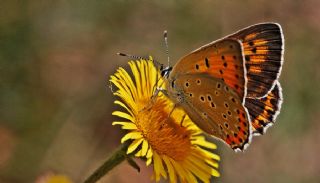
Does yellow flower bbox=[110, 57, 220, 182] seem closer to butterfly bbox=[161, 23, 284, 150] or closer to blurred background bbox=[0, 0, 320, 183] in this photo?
butterfly bbox=[161, 23, 284, 150]

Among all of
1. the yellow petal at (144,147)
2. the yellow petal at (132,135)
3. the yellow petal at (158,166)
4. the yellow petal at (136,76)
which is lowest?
the yellow petal at (158,166)

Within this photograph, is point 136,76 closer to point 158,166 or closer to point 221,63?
point 221,63

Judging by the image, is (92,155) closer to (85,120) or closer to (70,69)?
(85,120)

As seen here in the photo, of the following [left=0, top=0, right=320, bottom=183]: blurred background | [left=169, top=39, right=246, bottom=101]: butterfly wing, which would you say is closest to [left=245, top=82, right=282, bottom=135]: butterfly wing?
[left=169, top=39, right=246, bottom=101]: butterfly wing

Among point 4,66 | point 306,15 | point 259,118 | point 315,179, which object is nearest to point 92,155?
point 4,66

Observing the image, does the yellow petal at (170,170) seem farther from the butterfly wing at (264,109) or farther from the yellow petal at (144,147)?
the butterfly wing at (264,109)

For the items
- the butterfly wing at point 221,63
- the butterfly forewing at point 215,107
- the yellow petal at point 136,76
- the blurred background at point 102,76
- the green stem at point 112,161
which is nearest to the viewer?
the green stem at point 112,161

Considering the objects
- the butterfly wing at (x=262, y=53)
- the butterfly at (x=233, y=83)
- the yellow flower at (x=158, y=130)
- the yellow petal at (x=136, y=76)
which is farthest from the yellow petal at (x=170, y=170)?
the butterfly wing at (x=262, y=53)
